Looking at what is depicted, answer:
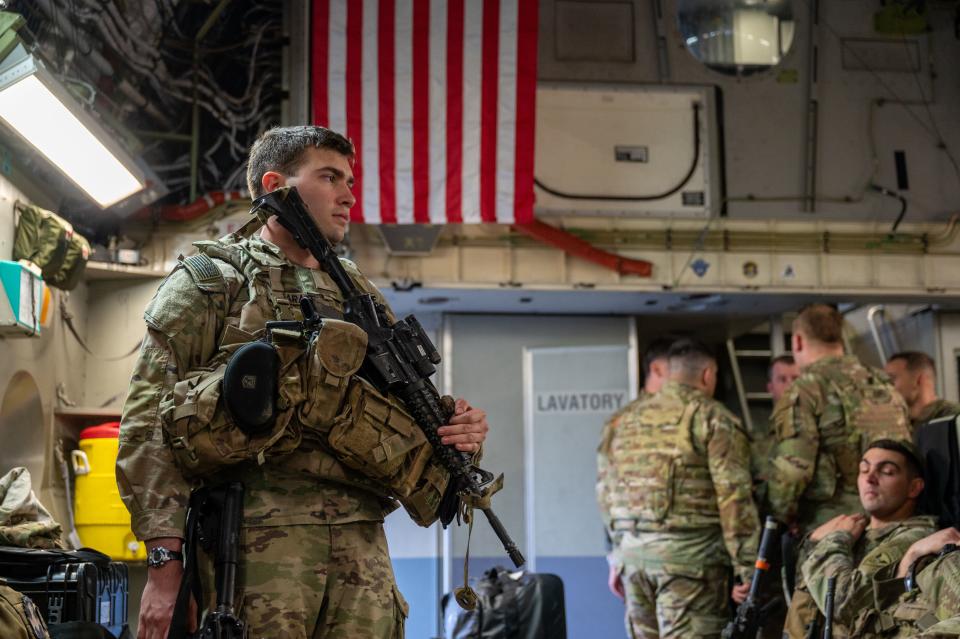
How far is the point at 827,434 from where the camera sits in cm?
648

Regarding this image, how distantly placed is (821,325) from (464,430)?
4.05m

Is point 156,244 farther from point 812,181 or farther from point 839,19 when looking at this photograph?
point 839,19


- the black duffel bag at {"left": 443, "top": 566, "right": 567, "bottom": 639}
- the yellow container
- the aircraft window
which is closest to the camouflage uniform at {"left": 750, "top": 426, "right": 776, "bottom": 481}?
the black duffel bag at {"left": 443, "top": 566, "right": 567, "bottom": 639}

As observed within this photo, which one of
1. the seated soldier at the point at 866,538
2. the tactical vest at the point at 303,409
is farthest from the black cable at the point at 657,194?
the tactical vest at the point at 303,409

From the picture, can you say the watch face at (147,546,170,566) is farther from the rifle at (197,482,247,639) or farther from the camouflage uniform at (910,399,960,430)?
the camouflage uniform at (910,399,960,430)

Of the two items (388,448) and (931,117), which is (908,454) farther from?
(931,117)

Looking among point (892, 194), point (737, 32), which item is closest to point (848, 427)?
point (892, 194)

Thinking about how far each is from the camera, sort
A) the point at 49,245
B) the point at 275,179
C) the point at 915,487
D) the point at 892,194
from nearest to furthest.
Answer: the point at 275,179 → the point at 915,487 → the point at 49,245 → the point at 892,194

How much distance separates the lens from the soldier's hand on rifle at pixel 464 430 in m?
3.23

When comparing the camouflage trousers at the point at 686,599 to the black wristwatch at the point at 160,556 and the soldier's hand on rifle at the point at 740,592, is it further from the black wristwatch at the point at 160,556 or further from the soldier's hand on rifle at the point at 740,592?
the black wristwatch at the point at 160,556

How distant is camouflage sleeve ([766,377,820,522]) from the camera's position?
6.39 m

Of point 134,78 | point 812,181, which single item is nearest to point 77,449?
point 134,78

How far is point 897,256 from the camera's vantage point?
343 inches

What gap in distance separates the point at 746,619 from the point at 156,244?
467cm
